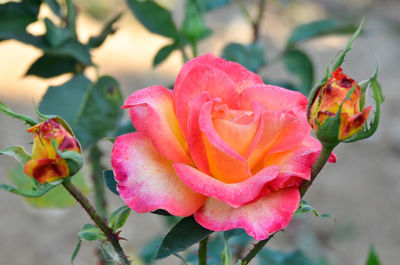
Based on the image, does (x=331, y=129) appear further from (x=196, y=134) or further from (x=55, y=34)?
(x=55, y=34)

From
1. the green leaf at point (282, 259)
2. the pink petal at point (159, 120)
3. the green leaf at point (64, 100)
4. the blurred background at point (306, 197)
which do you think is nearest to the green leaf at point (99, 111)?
the green leaf at point (64, 100)

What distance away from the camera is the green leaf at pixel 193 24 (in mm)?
689

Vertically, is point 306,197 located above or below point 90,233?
below

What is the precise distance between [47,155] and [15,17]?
34cm

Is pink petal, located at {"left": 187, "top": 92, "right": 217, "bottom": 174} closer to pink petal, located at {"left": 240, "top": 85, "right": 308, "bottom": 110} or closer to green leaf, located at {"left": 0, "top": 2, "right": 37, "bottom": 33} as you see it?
pink petal, located at {"left": 240, "top": 85, "right": 308, "bottom": 110}

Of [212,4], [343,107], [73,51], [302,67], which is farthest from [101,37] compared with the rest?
[343,107]

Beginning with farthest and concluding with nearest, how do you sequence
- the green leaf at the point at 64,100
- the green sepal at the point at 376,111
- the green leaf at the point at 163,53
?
1. the green leaf at the point at 163,53
2. the green leaf at the point at 64,100
3. the green sepal at the point at 376,111

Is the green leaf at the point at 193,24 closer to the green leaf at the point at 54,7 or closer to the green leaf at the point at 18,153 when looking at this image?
the green leaf at the point at 54,7

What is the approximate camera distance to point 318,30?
2.53 feet

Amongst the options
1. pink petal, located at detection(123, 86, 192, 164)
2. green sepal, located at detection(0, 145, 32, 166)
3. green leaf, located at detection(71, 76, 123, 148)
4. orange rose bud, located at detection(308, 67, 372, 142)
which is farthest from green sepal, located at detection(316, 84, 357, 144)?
green leaf, located at detection(71, 76, 123, 148)

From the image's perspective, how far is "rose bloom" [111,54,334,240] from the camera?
14.2 inches

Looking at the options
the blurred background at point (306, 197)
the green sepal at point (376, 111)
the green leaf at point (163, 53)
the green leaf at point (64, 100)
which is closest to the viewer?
the green sepal at point (376, 111)

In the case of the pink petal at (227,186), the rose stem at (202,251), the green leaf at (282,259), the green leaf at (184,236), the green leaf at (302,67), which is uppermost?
the pink petal at (227,186)

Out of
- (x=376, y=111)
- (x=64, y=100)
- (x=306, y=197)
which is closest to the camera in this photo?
(x=376, y=111)
